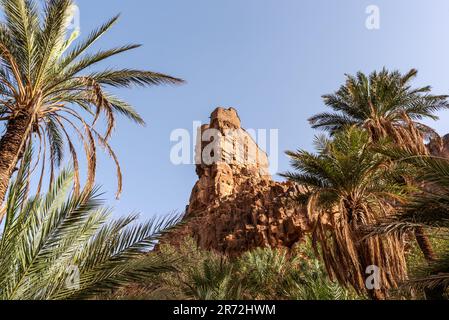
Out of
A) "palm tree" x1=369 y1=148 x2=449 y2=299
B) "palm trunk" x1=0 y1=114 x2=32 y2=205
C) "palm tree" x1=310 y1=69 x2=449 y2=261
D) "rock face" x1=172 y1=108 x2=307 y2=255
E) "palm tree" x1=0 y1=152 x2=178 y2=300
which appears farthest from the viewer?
"rock face" x1=172 y1=108 x2=307 y2=255

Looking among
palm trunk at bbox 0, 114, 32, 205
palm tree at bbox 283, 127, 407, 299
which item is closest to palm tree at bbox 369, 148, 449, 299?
palm tree at bbox 283, 127, 407, 299

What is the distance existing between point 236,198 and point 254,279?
40.9ft

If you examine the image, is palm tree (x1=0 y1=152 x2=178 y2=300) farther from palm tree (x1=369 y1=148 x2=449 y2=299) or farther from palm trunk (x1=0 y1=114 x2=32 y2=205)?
palm tree (x1=369 y1=148 x2=449 y2=299)

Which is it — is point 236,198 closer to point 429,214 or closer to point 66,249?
point 429,214

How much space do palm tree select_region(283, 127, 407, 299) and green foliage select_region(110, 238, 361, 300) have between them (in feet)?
3.66

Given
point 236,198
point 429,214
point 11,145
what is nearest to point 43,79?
point 11,145

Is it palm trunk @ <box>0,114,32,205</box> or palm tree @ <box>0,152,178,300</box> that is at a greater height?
palm trunk @ <box>0,114,32,205</box>

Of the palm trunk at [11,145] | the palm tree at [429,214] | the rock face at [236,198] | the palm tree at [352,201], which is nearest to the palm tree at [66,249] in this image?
the palm trunk at [11,145]

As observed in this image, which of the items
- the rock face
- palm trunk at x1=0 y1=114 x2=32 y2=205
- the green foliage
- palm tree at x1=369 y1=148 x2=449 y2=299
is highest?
the rock face

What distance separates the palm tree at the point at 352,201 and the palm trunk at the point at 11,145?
22.5 ft

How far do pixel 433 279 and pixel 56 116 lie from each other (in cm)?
722

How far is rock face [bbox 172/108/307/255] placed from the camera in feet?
79.8
